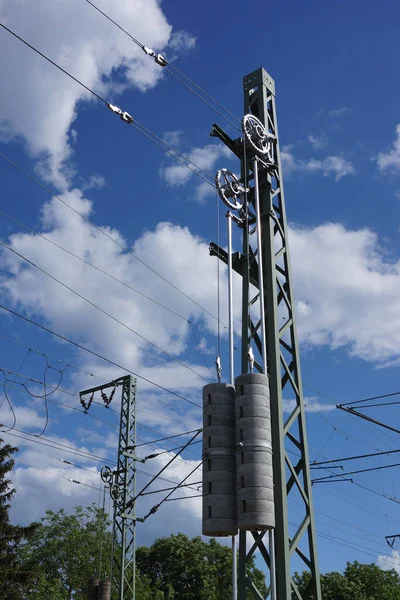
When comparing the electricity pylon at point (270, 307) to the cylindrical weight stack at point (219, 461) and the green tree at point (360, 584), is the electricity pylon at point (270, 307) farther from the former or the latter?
the green tree at point (360, 584)

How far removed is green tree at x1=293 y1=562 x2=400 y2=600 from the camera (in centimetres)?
4844

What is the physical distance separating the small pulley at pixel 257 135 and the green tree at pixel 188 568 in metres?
43.4

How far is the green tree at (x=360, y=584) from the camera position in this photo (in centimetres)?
4844

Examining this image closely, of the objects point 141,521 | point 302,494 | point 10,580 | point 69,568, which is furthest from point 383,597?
point 302,494

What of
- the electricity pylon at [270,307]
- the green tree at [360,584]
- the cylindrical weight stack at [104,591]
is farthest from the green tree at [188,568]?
the electricity pylon at [270,307]

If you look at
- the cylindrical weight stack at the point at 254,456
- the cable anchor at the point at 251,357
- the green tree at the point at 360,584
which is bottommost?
the cylindrical weight stack at the point at 254,456

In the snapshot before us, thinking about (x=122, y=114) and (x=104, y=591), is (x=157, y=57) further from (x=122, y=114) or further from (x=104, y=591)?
(x=104, y=591)

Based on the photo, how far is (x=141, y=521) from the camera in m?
24.5

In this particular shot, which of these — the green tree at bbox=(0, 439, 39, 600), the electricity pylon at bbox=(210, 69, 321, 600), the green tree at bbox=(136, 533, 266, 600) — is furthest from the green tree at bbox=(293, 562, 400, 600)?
the electricity pylon at bbox=(210, 69, 321, 600)

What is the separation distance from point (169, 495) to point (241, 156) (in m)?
14.2

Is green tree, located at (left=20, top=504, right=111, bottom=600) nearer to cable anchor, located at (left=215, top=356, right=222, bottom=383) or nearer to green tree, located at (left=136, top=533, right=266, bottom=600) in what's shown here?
green tree, located at (left=136, top=533, right=266, bottom=600)

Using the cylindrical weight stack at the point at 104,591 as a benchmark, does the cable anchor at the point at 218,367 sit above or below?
above

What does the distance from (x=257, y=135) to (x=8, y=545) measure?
36303 millimetres

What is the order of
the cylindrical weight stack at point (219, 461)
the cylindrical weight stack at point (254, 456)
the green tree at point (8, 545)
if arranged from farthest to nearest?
1. the green tree at point (8, 545)
2. the cylindrical weight stack at point (219, 461)
3. the cylindrical weight stack at point (254, 456)
